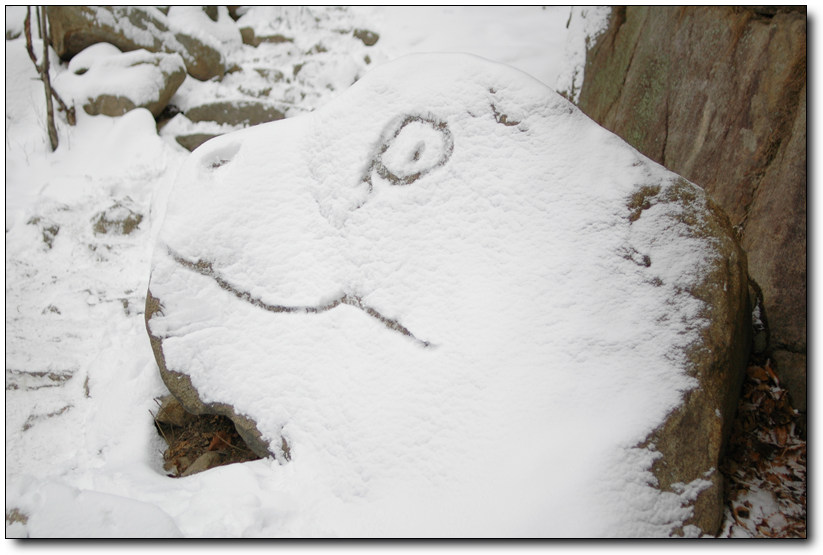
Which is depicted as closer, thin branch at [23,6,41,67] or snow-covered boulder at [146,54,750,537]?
snow-covered boulder at [146,54,750,537]

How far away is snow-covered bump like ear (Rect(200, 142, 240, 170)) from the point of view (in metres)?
2.59

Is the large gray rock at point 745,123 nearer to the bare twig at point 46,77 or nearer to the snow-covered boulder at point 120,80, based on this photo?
the snow-covered boulder at point 120,80

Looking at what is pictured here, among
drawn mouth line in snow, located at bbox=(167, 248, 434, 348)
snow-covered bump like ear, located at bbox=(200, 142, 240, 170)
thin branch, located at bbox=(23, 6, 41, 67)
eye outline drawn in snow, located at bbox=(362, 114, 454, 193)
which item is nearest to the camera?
drawn mouth line in snow, located at bbox=(167, 248, 434, 348)

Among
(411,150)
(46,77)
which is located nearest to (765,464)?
(411,150)

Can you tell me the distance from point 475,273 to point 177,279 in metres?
1.31

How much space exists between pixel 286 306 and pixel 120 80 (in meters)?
3.70

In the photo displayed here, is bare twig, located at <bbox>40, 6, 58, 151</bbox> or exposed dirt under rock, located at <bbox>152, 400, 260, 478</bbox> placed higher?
bare twig, located at <bbox>40, 6, 58, 151</bbox>

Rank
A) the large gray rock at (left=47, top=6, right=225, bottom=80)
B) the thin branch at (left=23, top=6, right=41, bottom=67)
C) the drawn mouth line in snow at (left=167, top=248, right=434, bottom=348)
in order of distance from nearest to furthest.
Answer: the drawn mouth line in snow at (left=167, top=248, right=434, bottom=348) → the thin branch at (left=23, top=6, right=41, bottom=67) → the large gray rock at (left=47, top=6, right=225, bottom=80)

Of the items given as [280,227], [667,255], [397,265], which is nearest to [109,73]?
[280,227]

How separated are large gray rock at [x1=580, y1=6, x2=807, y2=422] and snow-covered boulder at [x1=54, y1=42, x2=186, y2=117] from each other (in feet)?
12.7

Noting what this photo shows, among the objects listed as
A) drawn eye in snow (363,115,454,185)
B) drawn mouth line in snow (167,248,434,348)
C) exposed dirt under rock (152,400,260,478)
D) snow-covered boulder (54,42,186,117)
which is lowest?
exposed dirt under rock (152,400,260,478)

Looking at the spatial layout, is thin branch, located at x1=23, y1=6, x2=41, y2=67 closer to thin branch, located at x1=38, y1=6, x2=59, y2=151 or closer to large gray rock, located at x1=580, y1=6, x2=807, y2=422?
thin branch, located at x1=38, y1=6, x2=59, y2=151

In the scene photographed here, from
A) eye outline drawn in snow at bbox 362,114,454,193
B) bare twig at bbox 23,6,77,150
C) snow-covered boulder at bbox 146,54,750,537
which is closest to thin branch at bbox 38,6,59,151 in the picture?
bare twig at bbox 23,6,77,150

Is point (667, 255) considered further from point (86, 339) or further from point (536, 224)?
point (86, 339)
